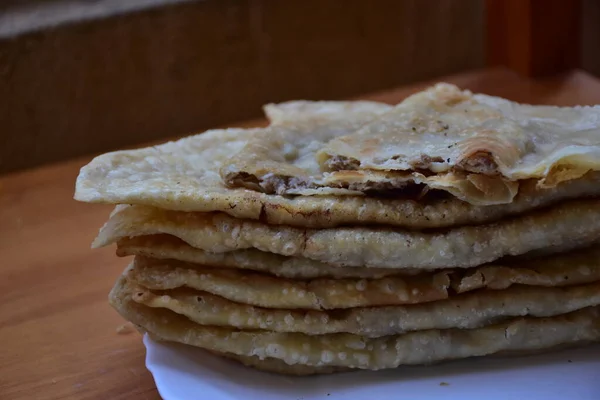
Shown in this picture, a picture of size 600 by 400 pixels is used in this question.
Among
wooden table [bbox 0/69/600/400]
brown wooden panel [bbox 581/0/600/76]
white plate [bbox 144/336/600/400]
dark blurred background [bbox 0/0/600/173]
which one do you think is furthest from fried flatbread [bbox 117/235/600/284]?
brown wooden panel [bbox 581/0/600/76]

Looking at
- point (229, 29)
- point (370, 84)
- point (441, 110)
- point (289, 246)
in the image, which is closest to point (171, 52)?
point (229, 29)

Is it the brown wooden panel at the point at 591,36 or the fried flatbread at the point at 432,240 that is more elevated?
the fried flatbread at the point at 432,240

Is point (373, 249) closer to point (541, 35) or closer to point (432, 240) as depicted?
point (432, 240)

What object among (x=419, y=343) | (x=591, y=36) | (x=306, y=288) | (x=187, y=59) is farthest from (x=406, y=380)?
(x=591, y=36)

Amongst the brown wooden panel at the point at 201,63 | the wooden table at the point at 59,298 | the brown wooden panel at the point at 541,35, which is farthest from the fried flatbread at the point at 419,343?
the brown wooden panel at the point at 201,63

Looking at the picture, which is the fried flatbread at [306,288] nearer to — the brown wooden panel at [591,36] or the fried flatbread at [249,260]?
the fried flatbread at [249,260]

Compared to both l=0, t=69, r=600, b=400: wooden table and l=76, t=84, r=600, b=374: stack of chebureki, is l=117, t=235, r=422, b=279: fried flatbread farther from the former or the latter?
l=0, t=69, r=600, b=400: wooden table

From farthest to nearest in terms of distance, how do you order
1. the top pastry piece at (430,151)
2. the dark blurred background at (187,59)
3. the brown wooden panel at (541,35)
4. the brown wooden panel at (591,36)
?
the brown wooden panel at (591,36) < the dark blurred background at (187,59) < the brown wooden panel at (541,35) < the top pastry piece at (430,151)
